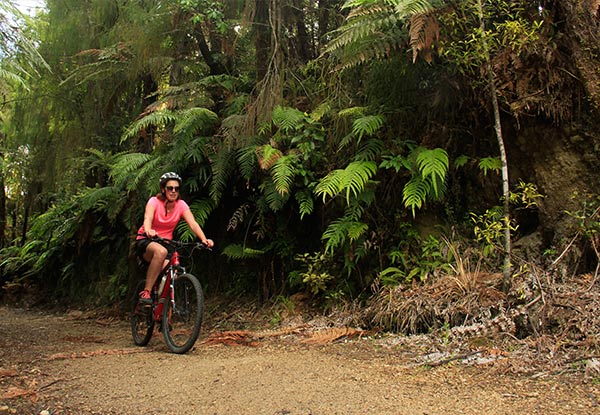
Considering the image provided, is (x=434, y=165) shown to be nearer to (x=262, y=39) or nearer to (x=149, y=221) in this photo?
(x=149, y=221)

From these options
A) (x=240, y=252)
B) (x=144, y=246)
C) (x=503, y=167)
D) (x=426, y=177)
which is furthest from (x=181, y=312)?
(x=503, y=167)

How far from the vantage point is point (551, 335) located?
367 centimetres

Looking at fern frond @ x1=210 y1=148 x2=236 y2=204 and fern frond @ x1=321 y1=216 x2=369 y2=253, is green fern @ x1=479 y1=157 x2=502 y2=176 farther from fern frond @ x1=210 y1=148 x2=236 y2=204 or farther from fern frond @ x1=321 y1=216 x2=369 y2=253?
fern frond @ x1=210 y1=148 x2=236 y2=204

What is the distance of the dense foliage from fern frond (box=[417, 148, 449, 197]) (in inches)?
1.0

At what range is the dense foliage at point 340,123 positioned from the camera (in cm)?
481

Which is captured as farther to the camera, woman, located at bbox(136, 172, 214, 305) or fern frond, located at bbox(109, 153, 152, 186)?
fern frond, located at bbox(109, 153, 152, 186)

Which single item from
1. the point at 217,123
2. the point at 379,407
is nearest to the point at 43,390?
the point at 379,407

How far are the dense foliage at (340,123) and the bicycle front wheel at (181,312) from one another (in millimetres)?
1472

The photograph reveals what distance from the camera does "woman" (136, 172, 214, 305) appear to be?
5.14 meters

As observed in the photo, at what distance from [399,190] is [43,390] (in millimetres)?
4015

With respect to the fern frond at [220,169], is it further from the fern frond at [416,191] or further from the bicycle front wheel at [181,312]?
the fern frond at [416,191]

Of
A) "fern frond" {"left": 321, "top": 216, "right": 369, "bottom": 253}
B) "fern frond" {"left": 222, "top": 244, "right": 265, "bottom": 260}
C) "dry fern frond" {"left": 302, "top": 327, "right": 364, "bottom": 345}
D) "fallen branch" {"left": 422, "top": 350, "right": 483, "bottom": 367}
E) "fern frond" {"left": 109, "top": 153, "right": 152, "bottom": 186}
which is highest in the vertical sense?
"fern frond" {"left": 109, "top": 153, "right": 152, "bottom": 186}

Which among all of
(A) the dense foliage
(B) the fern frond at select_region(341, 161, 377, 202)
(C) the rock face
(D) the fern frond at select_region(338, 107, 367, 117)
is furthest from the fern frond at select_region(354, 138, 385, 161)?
(C) the rock face

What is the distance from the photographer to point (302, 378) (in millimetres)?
3521
